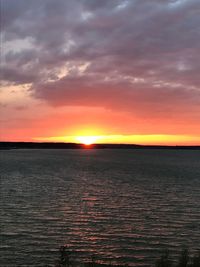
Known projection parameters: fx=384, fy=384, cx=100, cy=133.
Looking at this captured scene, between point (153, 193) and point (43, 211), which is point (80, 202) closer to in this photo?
point (43, 211)

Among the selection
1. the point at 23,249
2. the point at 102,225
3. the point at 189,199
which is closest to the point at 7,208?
the point at 102,225

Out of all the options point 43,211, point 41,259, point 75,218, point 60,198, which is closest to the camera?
point 41,259

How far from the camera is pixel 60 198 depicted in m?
65.4

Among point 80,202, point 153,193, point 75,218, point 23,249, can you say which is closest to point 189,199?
point 153,193

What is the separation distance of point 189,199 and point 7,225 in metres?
34.7

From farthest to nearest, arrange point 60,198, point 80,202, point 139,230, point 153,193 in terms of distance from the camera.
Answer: point 153,193 < point 60,198 < point 80,202 < point 139,230

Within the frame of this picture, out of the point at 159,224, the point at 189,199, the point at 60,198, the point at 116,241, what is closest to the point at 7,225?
the point at 116,241

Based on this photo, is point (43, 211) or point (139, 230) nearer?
point (139, 230)

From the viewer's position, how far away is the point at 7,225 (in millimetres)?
43406

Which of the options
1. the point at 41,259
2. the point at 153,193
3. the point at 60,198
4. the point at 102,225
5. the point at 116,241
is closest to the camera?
the point at 41,259

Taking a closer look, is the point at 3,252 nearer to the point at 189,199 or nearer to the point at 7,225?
the point at 7,225

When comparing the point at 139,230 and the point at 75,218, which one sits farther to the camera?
the point at 75,218

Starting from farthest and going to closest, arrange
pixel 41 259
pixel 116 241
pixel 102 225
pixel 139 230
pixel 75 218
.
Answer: pixel 75 218, pixel 102 225, pixel 139 230, pixel 116 241, pixel 41 259

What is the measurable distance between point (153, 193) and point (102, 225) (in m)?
31.3
